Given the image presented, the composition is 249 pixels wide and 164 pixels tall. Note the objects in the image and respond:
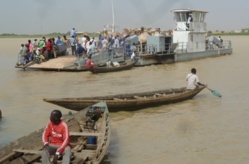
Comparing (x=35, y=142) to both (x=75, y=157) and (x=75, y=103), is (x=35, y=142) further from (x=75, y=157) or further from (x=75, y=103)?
(x=75, y=103)

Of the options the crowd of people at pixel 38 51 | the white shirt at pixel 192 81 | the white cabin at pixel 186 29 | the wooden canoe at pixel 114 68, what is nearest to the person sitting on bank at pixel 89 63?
the wooden canoe at pixel 114 68

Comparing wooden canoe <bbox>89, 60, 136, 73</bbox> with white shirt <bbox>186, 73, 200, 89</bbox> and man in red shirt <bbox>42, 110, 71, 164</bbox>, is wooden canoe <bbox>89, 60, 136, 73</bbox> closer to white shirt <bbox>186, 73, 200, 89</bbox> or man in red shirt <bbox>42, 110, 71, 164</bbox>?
white shirt <bbox>186, 73, 200, 89</bbox>

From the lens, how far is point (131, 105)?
1148cm

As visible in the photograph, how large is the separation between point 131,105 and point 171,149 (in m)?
3.34

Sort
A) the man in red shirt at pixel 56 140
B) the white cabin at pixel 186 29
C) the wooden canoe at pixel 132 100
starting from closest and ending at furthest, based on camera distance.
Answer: the man in red shirt at pixel 56 140, the wooden canoe at pixel 132 100, the white cabin at pixel 186 29

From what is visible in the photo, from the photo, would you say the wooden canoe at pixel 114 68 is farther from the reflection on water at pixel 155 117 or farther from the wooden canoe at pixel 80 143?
the wooden canoe at pixel 80 143

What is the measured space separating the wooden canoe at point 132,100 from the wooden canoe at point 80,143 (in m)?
1.03

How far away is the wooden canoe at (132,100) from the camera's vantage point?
10.3 m

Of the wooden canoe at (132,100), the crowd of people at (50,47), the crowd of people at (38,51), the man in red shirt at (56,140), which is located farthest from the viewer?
the crowd of people at (38,51)

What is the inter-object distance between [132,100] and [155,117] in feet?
2.91

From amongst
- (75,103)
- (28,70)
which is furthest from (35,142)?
(28,70)

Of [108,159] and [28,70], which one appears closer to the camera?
[108,159]

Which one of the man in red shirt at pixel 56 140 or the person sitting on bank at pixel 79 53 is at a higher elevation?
the person sitting on bank at pixel 79 53

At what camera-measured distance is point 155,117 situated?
1111 cm
